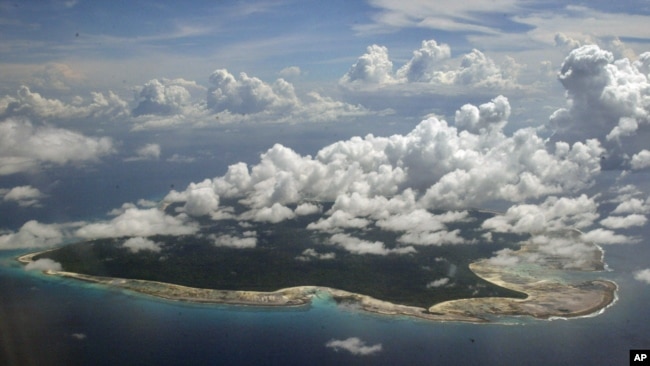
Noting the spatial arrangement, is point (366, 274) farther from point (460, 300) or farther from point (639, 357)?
point (639, 357)

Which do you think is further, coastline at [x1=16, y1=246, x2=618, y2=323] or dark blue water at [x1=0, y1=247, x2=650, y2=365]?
coastline at [x1=16, y1=246, x2=618, y2=323]

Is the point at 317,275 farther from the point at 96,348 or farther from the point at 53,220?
the point at 53,220

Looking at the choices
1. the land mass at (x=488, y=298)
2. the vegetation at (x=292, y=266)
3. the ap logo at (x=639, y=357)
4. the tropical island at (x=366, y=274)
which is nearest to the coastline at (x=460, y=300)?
the land mass at (x=488, y=298)

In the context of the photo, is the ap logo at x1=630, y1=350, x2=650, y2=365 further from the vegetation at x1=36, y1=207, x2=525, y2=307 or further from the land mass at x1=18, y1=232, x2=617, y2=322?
the vegetation at x1=36, y1=207, x2=525, y2=307

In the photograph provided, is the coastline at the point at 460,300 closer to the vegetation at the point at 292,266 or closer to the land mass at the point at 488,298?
the land mass at the point at 488,298

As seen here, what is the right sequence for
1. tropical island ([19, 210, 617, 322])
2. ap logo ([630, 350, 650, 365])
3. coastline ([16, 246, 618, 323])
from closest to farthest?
ap logo ([630, 350, 650, 365]) → coastline ([16, 246, 618, 323]) → tropical island ([19, 210, 617, 322])

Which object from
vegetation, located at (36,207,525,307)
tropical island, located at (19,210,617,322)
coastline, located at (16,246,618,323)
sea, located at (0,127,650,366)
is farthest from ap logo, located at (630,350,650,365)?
vegetation, located at (36,207,525,307)

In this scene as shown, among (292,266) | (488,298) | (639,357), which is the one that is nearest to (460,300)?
(488,298)

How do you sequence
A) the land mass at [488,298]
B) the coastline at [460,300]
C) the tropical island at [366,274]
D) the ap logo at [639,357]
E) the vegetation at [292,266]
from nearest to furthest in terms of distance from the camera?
the ap logo at [639,357]
the coastline at [460,300]
the land mass at [488,298]
the tropical island at [366,274]
the vegetation at [292,266]

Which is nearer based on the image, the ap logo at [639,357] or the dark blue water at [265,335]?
the ap logo at [639,357]
